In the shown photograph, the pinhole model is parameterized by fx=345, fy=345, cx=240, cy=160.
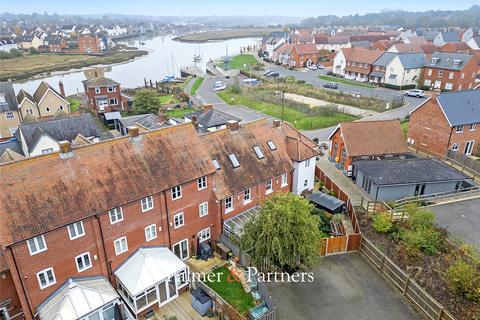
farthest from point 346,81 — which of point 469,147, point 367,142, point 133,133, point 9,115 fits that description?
point 133,133

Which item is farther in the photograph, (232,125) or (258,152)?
(258,152)

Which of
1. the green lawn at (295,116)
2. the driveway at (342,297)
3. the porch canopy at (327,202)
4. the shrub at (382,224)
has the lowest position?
the driveway at (342,297)

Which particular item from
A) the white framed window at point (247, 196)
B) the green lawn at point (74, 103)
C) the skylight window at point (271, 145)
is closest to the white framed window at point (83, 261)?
the white framed window at point (247, 196)

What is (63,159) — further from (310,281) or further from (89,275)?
(310,281)

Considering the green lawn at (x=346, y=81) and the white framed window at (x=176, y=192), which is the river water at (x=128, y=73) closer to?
the green lawn at (x=346, y=81)

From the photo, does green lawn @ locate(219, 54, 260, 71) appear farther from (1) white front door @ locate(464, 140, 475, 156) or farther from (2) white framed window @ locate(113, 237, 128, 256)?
(2) white framed window @ locate(113, 237, 128, 256)

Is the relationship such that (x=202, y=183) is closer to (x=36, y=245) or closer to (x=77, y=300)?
(x=77, y=300)
